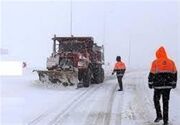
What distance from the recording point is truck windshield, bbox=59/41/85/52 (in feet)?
85.9

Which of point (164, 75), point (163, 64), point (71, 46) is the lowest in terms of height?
point (164, 75)

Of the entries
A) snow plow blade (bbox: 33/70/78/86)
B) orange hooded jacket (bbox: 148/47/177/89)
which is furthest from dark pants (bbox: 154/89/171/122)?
snow plow blade (bbox: 33/70/78/86)

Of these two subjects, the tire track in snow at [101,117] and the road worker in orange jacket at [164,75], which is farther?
the tire track in snow at [101,117]

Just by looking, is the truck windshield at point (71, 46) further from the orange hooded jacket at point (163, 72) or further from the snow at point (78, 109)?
the orange hooded jacket at point (163, 72)

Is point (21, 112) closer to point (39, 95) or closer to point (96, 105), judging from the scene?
point (96, 105)

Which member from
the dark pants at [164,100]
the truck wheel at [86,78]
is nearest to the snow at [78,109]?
the dark pants at [164,100]

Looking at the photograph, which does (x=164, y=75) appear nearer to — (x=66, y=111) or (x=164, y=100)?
(x=164, y=100)

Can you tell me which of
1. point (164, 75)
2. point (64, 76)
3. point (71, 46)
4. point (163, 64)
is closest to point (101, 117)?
point (164, 75)

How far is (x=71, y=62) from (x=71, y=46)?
6.54 feet

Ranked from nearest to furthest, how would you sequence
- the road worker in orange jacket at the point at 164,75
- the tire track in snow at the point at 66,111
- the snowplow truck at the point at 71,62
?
the road worker in orange jacket at the point at 164,75 → the tire track in snow at the point at 66,111 → the snowplow truck at the point at 71,62

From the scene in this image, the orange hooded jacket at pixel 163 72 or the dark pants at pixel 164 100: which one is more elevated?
the orange hooded jacket at pixel 163 72

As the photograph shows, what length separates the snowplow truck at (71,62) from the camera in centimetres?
2402

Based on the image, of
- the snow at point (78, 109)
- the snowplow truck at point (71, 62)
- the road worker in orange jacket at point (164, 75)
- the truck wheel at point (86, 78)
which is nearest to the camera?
the road worker in orange jacket at point (164, 75)

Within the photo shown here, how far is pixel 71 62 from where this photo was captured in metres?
24.5
